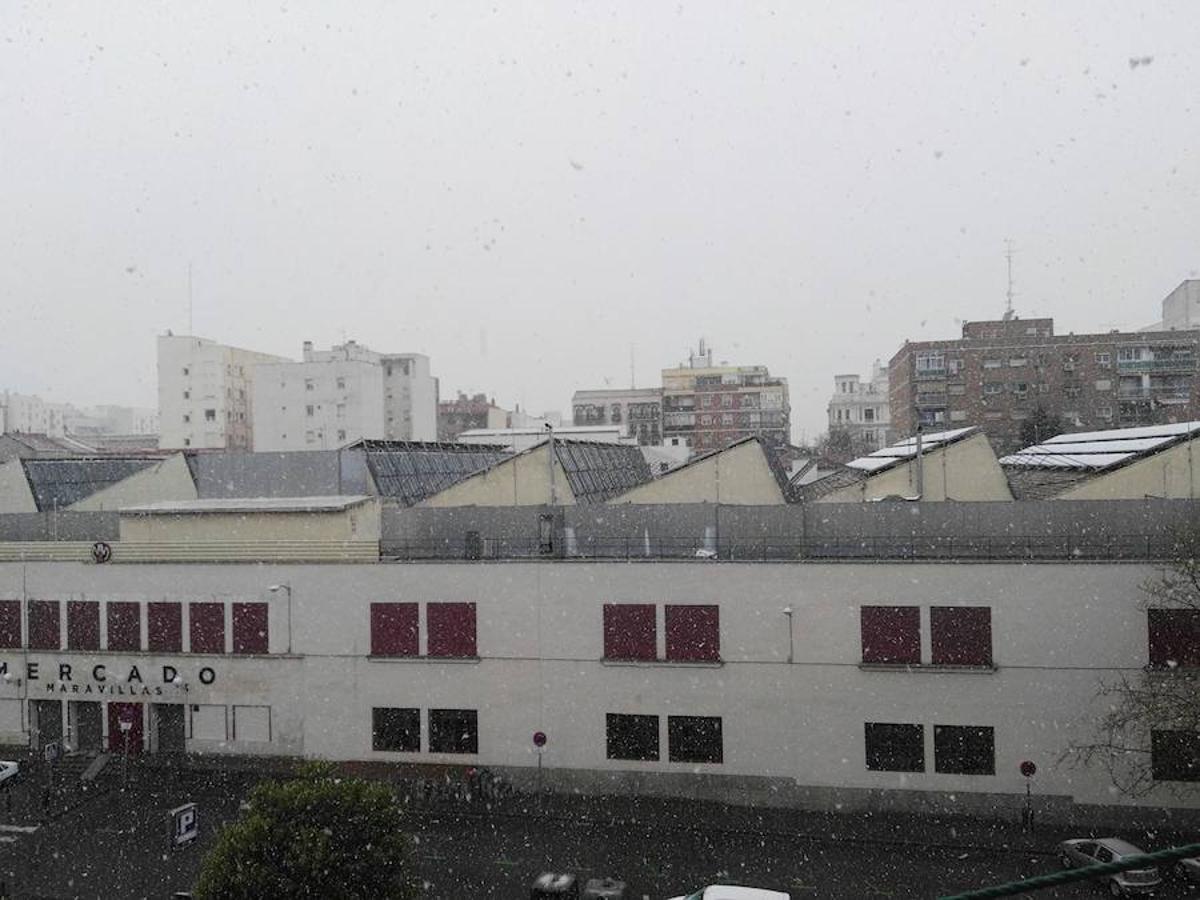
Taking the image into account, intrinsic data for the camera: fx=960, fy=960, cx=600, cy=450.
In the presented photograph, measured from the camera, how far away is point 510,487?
25156 mm

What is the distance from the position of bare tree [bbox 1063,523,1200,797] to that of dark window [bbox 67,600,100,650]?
21.2 metres

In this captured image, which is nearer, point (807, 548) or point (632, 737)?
point (632, 737)

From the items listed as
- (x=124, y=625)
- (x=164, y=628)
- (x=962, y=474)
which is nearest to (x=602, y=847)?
(x=164, y=628)

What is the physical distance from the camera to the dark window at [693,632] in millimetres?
19703

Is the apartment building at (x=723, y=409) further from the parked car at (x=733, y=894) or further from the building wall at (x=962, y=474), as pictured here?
the parked car at (x=733, y=894)

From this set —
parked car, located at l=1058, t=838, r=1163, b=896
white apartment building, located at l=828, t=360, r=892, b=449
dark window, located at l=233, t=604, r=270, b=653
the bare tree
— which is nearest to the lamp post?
the bare tree

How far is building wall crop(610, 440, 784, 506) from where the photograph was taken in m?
22.9

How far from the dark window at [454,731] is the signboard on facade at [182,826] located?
5.80 metres

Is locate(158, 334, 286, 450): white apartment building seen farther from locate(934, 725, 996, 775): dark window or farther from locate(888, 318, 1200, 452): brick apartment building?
locate(934, 725, 996, 775): dark window

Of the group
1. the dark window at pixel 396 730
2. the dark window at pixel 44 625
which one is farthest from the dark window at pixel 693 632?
the dark window at pixel 44 625

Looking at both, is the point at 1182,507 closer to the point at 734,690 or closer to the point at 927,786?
the point at 927,786

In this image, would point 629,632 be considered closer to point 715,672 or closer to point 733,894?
point 715,672

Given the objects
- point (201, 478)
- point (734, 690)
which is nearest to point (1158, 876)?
point (734, 690)

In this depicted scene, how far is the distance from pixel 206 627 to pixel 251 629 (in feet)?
3.79
